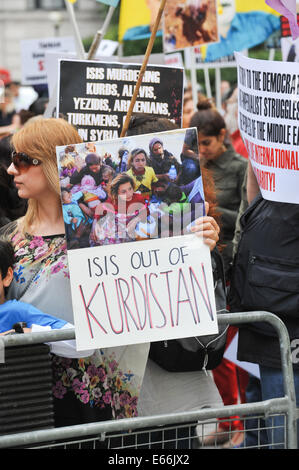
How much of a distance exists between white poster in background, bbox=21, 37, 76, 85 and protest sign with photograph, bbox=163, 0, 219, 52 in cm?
302

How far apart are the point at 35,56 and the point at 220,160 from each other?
551 centimetres

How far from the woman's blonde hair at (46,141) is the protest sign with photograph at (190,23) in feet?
13.9

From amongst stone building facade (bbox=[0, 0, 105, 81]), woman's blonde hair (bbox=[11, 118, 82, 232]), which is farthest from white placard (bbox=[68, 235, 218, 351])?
stone building facade (bbox=[0, 0, 105, 81])

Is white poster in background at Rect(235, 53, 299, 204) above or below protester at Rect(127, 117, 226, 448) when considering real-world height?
above

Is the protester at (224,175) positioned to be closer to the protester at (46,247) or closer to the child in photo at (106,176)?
the protester at (46,247)

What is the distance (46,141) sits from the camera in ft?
11.1

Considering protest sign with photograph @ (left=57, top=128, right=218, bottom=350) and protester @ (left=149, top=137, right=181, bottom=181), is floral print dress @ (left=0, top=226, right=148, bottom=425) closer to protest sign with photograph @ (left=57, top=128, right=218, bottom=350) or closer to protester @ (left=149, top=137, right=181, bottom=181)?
protest sign with photograph @ (left=57, top=128, right=218, bottom=350)

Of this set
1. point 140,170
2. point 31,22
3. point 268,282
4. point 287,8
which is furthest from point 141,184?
point 31,22

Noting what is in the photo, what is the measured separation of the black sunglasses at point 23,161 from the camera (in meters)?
3.39

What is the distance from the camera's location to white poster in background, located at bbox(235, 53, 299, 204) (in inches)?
140

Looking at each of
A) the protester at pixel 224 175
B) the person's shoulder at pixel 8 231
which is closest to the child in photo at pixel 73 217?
the person's shoulder at pixel 8 231

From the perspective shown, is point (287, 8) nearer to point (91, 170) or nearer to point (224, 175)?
point (91, 170)

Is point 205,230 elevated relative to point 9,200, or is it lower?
elevated
